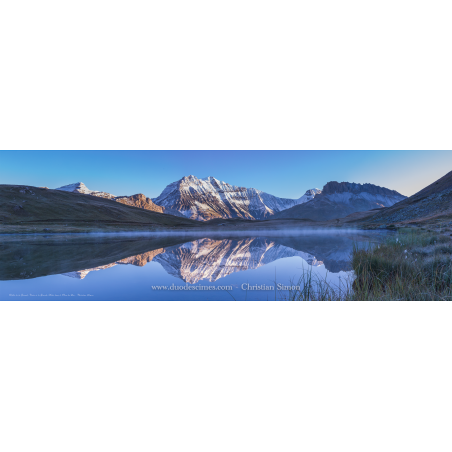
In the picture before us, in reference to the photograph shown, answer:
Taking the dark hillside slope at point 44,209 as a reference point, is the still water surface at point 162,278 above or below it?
below

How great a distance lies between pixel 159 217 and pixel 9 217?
59844 millimetres

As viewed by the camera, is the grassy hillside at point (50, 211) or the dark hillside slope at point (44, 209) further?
the dark hillside slope at point (44, 209)

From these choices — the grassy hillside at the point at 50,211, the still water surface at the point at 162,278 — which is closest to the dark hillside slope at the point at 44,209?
the grassy hillside at the point at 50,211

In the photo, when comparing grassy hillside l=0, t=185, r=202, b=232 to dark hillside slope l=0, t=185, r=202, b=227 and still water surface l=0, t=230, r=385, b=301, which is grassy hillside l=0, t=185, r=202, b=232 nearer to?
dark hillside slope l=0, t=185, r=202, b=227

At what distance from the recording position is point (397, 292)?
4730 millimetres

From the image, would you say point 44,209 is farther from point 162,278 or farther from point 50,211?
point 162,278

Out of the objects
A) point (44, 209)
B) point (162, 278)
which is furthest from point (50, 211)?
point (162, 278)

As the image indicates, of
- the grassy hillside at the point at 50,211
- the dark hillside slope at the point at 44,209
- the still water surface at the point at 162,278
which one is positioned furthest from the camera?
the dark hillside slope at the point at 44,209

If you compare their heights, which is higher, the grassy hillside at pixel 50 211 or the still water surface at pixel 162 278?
the grassy hillside at pixel 50 211

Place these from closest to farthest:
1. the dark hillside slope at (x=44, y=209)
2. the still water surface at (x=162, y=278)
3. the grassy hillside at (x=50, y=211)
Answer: the still water surface at (x=162, y=278)
the grassy hillside at (x=50, y=211)
the dark hillside slope at (x=44, y=209)

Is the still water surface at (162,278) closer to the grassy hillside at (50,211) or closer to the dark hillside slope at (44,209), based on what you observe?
the grassy hillside at (50,211)

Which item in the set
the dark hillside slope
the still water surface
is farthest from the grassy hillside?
the still water surface

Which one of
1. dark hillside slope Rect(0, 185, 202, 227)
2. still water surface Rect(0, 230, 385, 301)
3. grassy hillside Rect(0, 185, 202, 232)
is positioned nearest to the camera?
still water surface Rect(0, 230, 385, 301)

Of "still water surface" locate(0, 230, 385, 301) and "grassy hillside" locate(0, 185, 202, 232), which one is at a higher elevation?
"grassy hillside" locate(0, 185, 202, 232)
